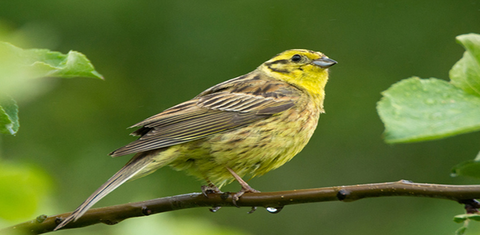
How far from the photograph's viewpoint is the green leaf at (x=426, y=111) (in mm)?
973

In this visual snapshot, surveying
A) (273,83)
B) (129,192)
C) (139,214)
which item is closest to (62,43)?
(129,192)

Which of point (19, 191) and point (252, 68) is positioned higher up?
point (252, 68)

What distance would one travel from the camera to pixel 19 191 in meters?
1.16

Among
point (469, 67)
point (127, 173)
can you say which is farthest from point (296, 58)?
point (469, 67)

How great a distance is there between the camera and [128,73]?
793 centimetres

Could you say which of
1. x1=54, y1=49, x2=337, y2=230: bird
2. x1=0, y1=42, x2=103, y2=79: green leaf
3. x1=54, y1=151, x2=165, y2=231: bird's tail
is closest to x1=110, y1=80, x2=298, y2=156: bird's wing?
x1=54, y1=49, x2=337, y2=230: bird

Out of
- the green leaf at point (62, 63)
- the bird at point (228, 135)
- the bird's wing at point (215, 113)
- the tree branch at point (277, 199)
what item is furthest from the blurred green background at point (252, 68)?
the green leaf at point (62, 63)

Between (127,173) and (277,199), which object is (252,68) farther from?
(277,199)

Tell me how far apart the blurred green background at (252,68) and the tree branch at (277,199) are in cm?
389

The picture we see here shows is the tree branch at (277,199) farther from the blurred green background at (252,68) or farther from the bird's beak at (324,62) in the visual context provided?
the blurred green background at (252,68)

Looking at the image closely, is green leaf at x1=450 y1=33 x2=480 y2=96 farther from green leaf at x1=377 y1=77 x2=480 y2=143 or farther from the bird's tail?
the bird's tail

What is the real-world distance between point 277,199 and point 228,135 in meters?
1.47

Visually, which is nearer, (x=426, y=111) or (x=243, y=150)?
(x=426, y=111)

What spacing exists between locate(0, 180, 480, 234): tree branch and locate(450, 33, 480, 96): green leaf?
0.93 m
